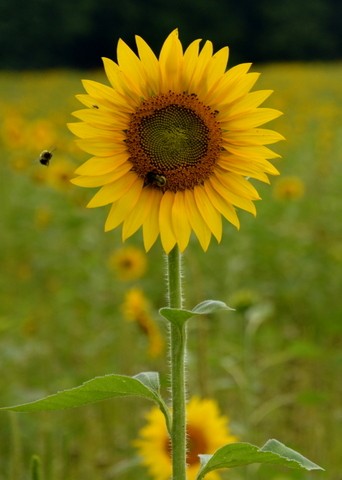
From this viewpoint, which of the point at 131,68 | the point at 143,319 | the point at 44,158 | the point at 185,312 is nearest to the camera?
the point at 185,312

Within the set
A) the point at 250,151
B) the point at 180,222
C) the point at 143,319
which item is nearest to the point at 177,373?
the point at 180,222

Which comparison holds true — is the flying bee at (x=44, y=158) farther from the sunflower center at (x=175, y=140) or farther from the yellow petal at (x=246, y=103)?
the yellow petal at (x=246, y=103)

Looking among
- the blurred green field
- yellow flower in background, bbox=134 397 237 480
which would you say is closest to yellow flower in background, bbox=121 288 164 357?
the blurred green field

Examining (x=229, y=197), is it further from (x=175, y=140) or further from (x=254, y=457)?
(x=254, y=457)

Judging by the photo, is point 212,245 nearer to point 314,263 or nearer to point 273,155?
point 314,263

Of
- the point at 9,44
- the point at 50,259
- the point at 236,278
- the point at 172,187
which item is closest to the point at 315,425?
the point at 236,278

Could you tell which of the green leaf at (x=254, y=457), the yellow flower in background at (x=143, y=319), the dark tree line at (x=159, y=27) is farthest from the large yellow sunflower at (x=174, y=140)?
the dark tree line at (x=159, y=27)

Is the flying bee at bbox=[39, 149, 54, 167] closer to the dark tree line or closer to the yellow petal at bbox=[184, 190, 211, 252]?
the yellow petal at bbox=[184, 190, 211, 252]
